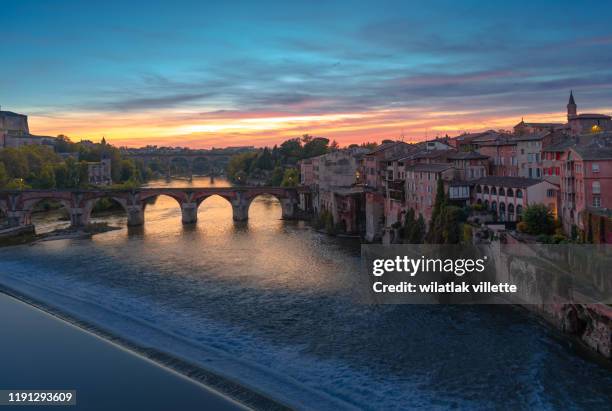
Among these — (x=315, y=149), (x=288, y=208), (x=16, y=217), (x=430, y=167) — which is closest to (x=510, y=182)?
(x=430, y=167)

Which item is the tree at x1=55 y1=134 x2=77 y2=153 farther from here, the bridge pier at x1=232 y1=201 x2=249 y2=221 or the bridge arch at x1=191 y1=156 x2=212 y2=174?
the bridge pier at x1=232 y1=201 x2=249 y2=221

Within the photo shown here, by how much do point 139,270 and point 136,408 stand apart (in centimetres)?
1838

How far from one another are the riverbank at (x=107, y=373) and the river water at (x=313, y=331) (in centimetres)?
64

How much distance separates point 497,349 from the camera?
20234mm

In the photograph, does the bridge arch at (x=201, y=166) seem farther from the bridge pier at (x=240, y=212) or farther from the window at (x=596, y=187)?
the window at (x=596, y=187)

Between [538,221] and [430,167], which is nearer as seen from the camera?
[538,221]

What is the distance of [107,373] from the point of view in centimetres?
1975

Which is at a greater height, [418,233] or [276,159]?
[276,159]

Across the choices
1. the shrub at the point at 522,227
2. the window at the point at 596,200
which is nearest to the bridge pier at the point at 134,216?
the shrub at the point at 522,227

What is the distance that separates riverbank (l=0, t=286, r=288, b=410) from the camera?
17.4 metres

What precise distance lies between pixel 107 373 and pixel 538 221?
66.9 feet

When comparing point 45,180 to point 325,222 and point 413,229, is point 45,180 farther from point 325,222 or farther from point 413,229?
point 413,229

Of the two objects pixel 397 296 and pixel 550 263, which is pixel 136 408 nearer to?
pixel 397 296

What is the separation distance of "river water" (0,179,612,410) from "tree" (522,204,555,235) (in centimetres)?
539
